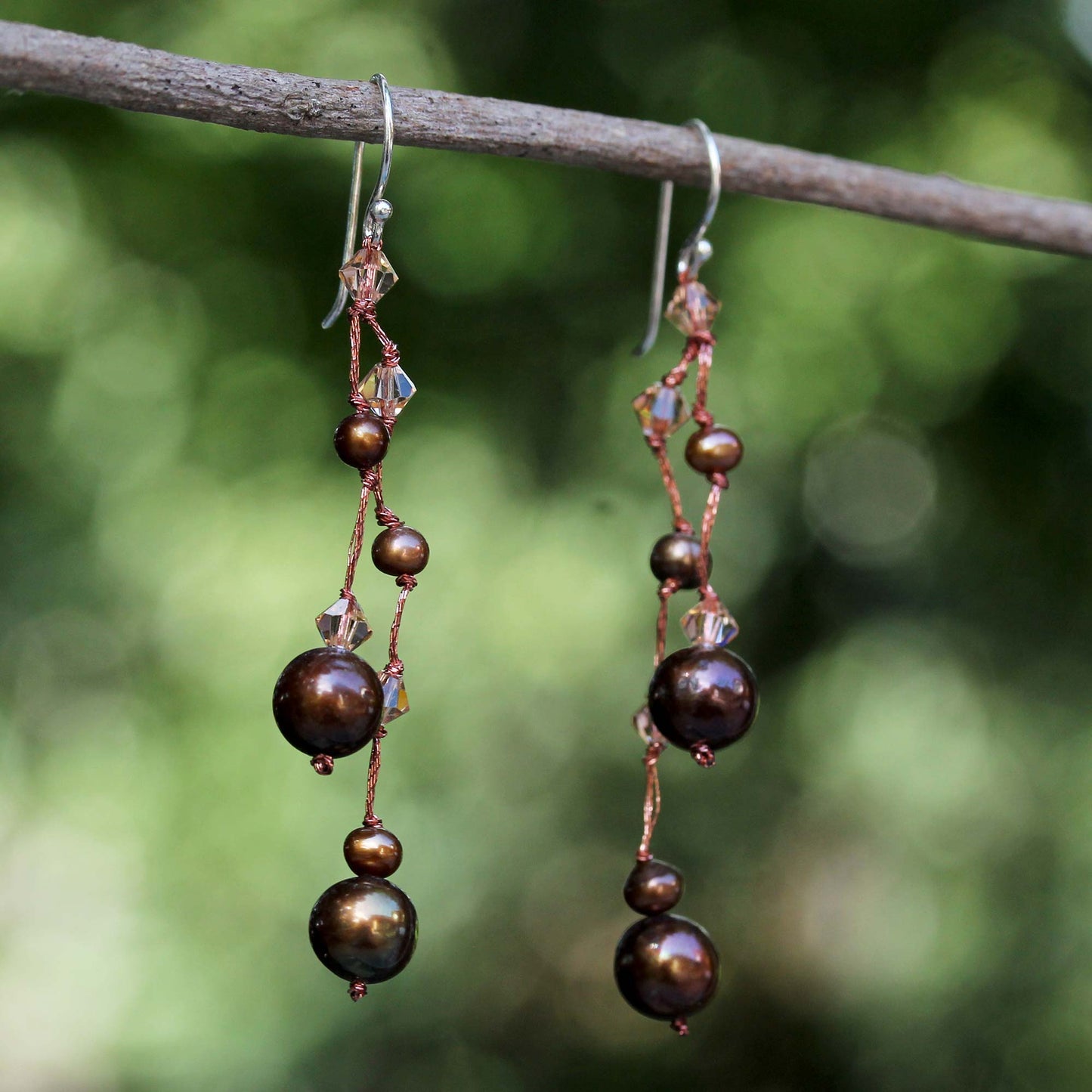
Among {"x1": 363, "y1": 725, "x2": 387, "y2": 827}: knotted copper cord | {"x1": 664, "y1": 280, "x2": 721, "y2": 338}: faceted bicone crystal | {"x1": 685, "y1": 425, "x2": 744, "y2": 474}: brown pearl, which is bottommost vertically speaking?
{"x1": 363, "y1": 725, "x2": 387, "y2": 827}: knotted copper cord

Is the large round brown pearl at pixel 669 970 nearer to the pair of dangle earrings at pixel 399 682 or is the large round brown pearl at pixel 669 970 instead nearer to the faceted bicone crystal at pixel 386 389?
the pair of dangle earrings at pixel 399 682

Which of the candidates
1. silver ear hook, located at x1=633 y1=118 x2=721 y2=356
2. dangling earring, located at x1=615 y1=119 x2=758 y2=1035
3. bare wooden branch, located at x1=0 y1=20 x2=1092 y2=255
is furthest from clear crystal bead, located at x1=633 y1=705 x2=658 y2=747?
bare wooden branch, located at x1=0 y1=20 x2=1092 y2=255

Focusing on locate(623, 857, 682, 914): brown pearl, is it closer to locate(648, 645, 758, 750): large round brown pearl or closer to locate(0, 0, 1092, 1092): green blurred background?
locate(648, 645, 758, 750): large round brown pearl

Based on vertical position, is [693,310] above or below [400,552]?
above

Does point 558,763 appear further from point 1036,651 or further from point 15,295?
point 15,295

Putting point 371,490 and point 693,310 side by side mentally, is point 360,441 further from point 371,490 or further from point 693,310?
point 693,310

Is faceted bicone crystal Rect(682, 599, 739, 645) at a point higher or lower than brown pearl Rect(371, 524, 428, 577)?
lower

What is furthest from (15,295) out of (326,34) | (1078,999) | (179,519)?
(1078,999)

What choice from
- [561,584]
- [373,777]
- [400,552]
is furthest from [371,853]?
[561,584]
